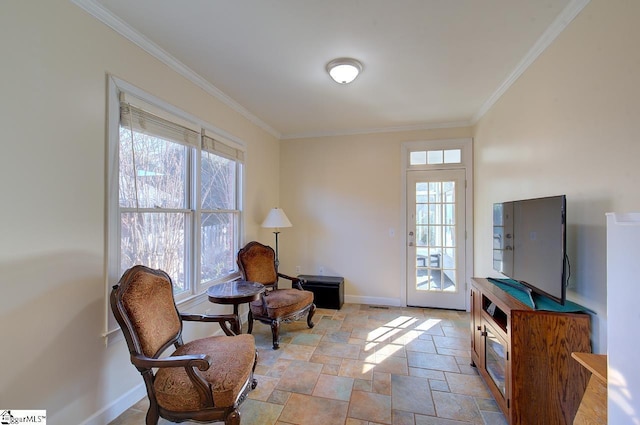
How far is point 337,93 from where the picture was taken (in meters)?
2.93

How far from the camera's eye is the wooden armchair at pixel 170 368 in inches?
58.3

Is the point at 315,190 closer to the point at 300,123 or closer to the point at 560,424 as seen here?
the point at 300,123

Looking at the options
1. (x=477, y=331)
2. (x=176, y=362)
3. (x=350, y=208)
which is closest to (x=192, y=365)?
(x=176, y=362)

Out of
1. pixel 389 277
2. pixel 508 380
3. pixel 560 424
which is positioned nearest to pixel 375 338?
pixel 389 277

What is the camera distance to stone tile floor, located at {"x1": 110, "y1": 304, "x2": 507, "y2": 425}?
186cm

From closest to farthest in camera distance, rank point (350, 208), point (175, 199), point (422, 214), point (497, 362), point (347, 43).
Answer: point (497, 362)
point (347, 43)
point (175, 199)
point (422, 214)
point (350, 208)

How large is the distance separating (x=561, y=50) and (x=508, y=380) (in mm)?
2183

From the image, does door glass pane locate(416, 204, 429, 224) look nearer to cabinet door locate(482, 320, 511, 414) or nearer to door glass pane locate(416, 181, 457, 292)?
door glass pane locate(416, 181, 457, 292)

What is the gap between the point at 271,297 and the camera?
308 cm

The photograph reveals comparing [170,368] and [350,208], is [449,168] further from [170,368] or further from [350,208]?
[170,368]

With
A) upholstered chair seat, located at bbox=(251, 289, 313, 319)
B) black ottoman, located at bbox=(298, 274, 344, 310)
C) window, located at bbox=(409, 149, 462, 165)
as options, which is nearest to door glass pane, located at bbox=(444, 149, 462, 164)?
window, located at bbox=(409, 149, 462, 165)

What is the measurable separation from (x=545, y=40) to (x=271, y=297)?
10.8 ft

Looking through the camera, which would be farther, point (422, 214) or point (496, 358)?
point (422, 214)

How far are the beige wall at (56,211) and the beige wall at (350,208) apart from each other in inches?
105
